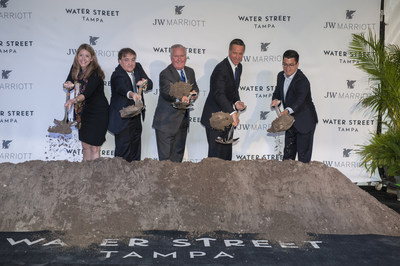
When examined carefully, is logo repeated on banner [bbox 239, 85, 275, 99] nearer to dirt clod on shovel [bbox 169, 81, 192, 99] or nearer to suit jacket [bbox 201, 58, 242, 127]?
suit jacket [bbox 201, 58, 242, 127]

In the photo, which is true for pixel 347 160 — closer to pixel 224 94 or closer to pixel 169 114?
pixel 224 94

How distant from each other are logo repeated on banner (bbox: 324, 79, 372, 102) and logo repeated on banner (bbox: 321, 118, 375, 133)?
290mm

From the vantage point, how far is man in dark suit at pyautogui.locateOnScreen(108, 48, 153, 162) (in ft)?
18.5

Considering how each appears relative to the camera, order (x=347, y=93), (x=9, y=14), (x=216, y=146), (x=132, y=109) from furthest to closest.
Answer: (x=347, y=93) → (x=9, y=14) → (x=216, y=146) → (x=132, y=109)

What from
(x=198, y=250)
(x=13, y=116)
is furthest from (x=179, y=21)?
(x=198, y=250)

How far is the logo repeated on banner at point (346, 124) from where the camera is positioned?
6.97 meters

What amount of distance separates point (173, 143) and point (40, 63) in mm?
2196


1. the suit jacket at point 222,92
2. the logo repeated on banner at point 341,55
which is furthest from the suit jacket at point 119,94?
the logo repeated on banner at point 341,55

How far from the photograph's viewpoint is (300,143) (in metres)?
5.95

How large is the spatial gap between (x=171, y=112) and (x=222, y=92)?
0.65 m

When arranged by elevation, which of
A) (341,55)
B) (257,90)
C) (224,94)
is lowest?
(224,94)

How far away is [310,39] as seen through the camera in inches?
271

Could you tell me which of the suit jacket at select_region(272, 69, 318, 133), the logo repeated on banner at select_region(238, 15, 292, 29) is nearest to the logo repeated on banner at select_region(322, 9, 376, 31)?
the logo repeated on banner at select_region(238, 15, 292, 29)

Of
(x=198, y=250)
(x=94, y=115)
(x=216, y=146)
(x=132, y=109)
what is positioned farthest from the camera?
(x=216, y=146)
